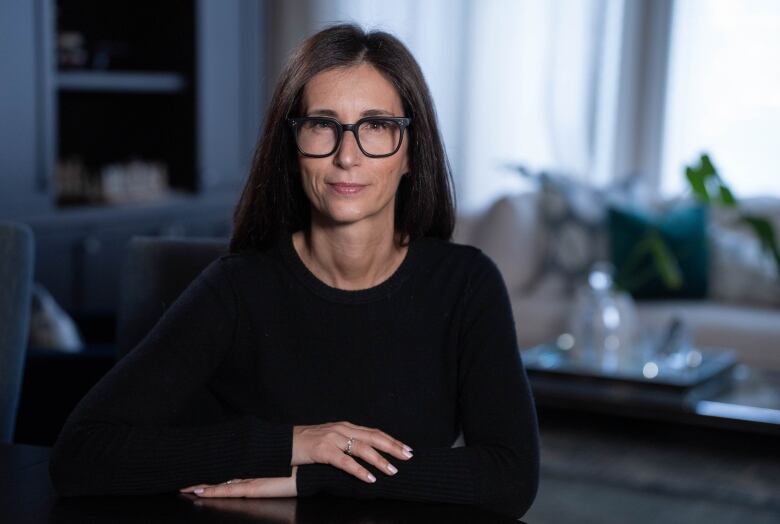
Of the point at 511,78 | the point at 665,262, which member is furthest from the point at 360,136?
the point at 511,78

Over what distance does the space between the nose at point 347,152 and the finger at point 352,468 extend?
391 mm

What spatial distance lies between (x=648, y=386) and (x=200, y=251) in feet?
5.95

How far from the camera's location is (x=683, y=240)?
4254mm

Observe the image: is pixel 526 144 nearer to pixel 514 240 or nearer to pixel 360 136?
pixel 514 240

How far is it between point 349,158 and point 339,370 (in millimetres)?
301

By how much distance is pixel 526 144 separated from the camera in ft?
17.3

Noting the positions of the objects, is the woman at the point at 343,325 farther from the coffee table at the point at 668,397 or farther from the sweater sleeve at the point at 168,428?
the coffee table at the point at 668,397

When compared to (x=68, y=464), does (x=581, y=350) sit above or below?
below

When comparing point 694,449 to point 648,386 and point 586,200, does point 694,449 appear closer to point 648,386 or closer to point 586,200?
point 648,386

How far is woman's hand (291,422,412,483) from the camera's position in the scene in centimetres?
137

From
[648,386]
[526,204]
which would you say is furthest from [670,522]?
[526,204]

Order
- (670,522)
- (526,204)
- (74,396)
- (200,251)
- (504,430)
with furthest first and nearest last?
(526,204)
(670,522)
(74,396)
(200,251)
(504,430)

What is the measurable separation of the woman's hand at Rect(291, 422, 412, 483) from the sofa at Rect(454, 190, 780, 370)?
2781 millimetres

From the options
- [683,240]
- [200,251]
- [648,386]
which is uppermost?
[200,251]
